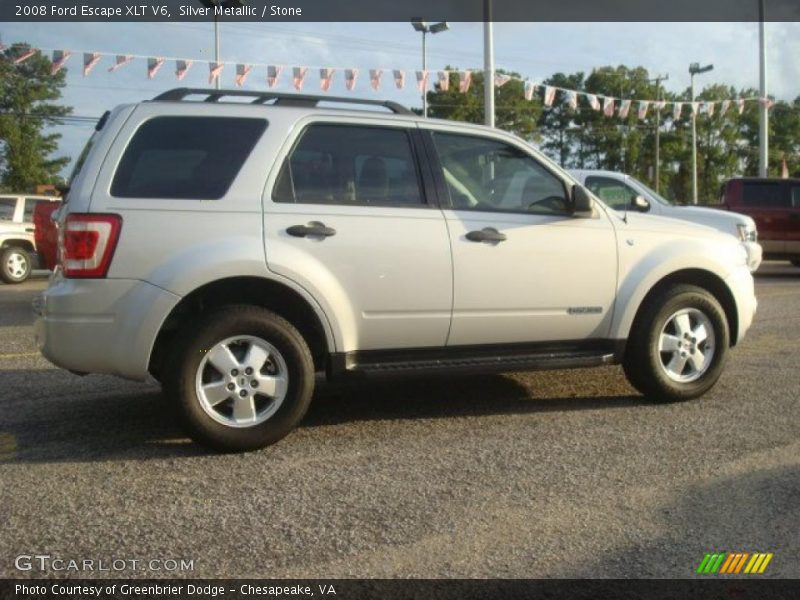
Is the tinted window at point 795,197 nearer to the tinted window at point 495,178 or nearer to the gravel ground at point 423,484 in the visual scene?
the gravel ground at point 423,484

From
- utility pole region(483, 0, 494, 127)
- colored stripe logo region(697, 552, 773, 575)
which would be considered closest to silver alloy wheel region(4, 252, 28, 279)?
utility pole region(483, 0, 494, 127)

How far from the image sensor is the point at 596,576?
10.5 ft

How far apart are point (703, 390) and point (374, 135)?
2816 mm

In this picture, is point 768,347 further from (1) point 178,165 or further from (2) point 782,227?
(2) point 782,227

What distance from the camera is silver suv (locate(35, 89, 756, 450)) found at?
14.9 ft

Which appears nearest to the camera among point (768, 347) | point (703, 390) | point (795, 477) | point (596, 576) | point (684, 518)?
point (596, 576)

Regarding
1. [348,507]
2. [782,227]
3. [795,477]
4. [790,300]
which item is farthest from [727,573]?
[782,227]

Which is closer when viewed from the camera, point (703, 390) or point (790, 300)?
point (703, 390)

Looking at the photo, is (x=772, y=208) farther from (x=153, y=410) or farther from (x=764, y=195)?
(x=153, y=410)

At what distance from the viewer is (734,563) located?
10.9 ft

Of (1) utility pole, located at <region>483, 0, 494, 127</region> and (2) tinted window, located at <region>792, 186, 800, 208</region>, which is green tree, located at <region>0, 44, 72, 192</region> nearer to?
(1) utility pole, located at <region>483, 0, 494, 127</region>

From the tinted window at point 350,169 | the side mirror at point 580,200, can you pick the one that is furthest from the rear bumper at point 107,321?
the side mirror at point 580,200

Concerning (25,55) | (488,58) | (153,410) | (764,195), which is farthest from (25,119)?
(153,410)

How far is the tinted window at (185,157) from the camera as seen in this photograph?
4.62 metres
